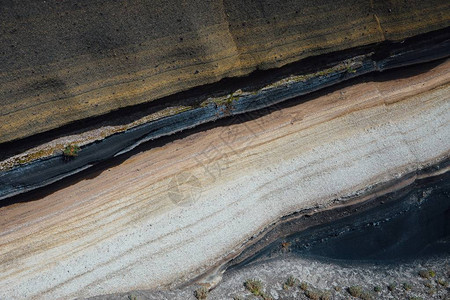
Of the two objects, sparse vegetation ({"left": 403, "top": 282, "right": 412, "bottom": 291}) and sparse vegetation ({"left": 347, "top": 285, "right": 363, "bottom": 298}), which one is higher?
sparse vegetation ({"left": 347, "top": 285, "right": 363, "bottom": 298})

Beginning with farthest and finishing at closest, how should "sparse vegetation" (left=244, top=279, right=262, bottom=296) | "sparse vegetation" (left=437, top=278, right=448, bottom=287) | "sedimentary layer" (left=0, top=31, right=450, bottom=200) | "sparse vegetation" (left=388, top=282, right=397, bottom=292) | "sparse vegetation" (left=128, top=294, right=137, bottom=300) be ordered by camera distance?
1. "sparse vegetation" (left=437, top=278, right=448, bottom=287)
2. "sparse vegetation" (left=388, top=282, right=397, bottom=292)
3. "sparse vegetation" (left=244, top=279, right=262, bottom=296)
4. "sparse vegetation" (left=128, top=294, right=137, bottom=300)
5. "sedimentary layer" (left=0, top=31, right=450, bottom=200)

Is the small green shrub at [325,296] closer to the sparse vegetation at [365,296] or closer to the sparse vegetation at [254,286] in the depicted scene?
the sparse vegetation at [365,296]

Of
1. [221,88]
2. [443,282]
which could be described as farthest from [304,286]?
[221,88]

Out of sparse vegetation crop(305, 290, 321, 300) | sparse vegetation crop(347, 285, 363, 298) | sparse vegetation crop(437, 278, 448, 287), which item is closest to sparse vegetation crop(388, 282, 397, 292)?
sparse vegetation crop(347, 285, 363, 298)

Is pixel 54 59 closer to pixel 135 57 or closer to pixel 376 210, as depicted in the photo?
pixel 135 57

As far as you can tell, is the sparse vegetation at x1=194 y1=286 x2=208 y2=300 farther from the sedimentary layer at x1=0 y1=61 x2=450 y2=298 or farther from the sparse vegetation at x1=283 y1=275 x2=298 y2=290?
the sparse vegetation at x1=283 y1=275 x2=298 y2=290

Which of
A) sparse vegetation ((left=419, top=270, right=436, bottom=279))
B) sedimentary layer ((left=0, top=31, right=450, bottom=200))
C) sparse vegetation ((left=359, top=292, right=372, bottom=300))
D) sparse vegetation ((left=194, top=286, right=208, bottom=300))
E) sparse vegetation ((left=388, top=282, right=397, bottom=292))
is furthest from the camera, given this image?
sparse vegetation ((left=419, top=270, right=436, bottom=279))

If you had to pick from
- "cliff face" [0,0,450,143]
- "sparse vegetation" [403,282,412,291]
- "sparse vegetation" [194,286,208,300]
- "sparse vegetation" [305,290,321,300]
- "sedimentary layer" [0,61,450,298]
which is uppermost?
"cliff face" [0,0,450,143]
